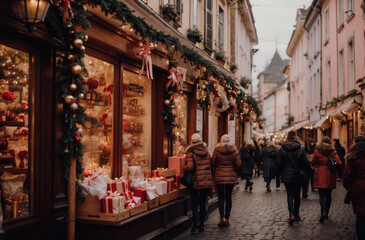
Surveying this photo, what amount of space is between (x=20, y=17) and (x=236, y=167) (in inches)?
227

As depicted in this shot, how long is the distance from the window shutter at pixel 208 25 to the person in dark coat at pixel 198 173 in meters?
6.62

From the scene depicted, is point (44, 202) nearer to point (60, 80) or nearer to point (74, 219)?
point (74, 219)

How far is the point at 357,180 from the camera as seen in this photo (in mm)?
6613

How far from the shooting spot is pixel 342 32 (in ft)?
72.8

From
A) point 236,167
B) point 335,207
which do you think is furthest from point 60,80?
point 335,207

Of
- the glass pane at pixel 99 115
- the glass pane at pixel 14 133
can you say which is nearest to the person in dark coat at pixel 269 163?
the glass pane at pixel 99 115

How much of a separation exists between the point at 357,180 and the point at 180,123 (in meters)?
5.80

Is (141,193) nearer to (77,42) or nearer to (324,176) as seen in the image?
(77,42)

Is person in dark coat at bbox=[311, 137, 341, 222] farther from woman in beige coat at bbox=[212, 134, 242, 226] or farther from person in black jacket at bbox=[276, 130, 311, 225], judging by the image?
woman in beige coat at bbox=[212, 134, 242, 226]

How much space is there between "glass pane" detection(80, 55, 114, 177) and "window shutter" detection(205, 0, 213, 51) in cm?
738

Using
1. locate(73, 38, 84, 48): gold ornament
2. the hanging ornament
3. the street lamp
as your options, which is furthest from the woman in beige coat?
the street lamp

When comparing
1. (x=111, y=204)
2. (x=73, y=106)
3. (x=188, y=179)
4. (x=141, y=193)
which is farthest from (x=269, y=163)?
(x=73, y=106)

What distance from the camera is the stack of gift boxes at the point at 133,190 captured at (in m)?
6.56

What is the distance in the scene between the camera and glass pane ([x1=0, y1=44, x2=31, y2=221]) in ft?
18.5
